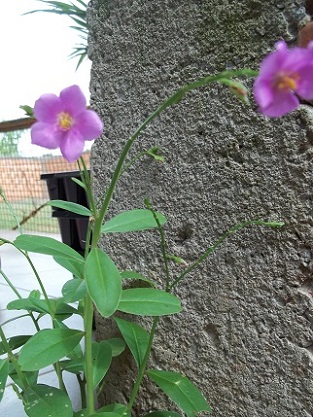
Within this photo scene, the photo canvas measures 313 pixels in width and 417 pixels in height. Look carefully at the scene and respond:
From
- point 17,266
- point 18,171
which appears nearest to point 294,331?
point 17,266

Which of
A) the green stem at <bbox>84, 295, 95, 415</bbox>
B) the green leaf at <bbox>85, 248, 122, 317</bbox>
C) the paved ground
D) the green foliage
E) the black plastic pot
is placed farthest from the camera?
the green foliage

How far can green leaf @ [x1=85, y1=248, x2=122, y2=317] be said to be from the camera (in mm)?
417

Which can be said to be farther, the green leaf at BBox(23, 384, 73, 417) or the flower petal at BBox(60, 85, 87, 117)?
the green leaf at BBox(23, 384, 73, 417)

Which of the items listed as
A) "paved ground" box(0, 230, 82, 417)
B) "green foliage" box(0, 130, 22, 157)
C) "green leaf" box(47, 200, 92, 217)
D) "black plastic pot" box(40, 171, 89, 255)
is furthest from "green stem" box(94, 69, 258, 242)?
"green foliage" box(0, 130, 22, 157)

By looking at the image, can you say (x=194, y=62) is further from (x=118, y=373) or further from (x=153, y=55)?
(x=118, y=373)

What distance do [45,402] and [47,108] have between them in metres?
0.38

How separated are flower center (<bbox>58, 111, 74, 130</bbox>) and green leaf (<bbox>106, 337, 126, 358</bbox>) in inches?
17.7

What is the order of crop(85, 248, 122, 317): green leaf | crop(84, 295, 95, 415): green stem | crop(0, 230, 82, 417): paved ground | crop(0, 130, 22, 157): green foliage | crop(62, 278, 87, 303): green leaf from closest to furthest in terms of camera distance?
crop(85, 248, 122, 317): green leaf
crop(84, 295, 95, 415): green stem
crop(62, 278, 87, 303): green leaf
crop(0, 230, 82, 417): paved ground
crop(0, 130, 22, 157): green foliage

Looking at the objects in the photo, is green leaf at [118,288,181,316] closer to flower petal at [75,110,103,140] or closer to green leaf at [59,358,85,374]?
green leaf at [59,358,85,374]

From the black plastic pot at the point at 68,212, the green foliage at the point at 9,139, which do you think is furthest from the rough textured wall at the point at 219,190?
the green foliage at the point at 9,139

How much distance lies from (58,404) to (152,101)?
442 mm

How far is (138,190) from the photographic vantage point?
727 mm

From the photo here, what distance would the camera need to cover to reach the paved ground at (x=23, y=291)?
929 mm

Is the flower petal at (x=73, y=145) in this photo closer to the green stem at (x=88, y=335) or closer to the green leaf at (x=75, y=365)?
the green stem at (x=88, y=335)
